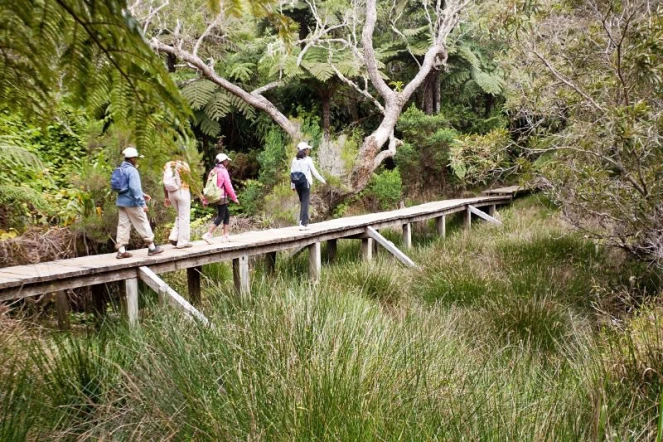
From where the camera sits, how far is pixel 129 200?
245 inches

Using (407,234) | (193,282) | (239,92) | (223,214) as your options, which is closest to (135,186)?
(193,282)

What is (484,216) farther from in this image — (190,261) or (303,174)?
(190,261)

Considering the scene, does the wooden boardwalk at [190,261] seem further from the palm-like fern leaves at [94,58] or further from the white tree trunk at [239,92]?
the white tree trunk at [239,92]

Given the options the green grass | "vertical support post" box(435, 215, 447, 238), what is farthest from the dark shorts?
"vertical support post" box(435, 215, 447, 238)

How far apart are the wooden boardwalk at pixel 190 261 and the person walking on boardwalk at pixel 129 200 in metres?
0.21

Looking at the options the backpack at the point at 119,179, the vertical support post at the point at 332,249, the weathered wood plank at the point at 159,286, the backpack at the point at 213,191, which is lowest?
the vertical support post at the point at 332,249

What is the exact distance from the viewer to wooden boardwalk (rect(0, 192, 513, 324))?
520 centimetres

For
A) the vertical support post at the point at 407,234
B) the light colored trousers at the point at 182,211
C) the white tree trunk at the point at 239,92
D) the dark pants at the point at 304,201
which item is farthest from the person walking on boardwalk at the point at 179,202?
the white tree trunk at the point at 239,92

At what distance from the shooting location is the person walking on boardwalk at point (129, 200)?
6113mm

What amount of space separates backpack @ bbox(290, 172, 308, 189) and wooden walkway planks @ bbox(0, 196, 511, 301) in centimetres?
69

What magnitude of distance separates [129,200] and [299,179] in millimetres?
2912

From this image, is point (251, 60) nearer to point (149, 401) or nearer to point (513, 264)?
point (513, 264)

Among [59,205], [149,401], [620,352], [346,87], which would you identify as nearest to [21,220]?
[59,205]

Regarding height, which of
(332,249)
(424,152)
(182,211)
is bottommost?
(332,249)
